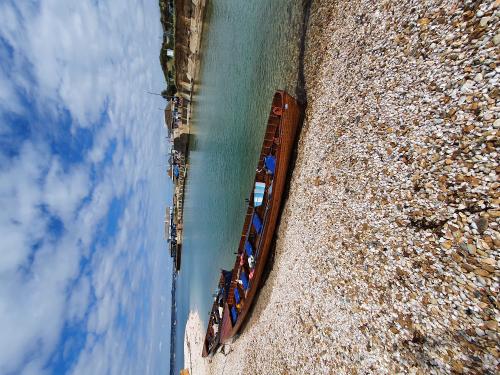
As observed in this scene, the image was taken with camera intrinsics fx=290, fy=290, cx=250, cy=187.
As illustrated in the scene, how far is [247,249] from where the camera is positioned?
53.7 feet

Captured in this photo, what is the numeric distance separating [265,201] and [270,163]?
2021mm

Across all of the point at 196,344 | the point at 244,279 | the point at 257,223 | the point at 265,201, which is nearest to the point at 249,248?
the point at 257,223

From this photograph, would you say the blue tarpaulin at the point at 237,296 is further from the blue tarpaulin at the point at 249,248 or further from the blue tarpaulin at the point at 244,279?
the blue tarpaulin at the point at 249,248

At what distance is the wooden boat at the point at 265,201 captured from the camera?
1312 centimetres

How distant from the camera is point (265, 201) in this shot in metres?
14.7

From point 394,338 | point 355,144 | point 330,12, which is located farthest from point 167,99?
point 394,338

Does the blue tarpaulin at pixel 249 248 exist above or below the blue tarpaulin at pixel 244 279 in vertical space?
above

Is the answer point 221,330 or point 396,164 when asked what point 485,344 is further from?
point 221,330

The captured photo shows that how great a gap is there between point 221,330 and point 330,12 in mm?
21362

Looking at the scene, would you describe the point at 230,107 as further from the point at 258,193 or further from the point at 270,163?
the point at 270,163

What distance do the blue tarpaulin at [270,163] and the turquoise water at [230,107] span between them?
138 inches

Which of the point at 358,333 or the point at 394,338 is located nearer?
the point at 394,338

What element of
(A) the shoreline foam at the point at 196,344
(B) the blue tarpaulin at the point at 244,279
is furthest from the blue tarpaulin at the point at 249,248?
(A) the shoreline foam at the point at 196,344

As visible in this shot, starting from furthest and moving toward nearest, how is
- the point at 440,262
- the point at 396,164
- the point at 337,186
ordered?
the point at 337,186 < the point at 396,164 < the point at 440,262
